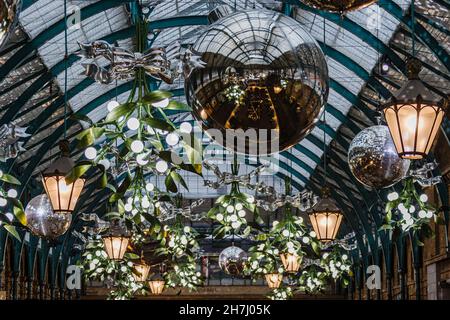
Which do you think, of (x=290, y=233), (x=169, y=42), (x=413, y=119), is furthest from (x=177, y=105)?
(x=169, y=42)

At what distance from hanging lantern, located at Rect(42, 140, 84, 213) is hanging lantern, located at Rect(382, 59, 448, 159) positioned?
1963mm

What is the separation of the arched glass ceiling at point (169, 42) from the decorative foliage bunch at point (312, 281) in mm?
3511

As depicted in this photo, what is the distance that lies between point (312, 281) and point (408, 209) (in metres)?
9.46

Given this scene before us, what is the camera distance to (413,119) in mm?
3959

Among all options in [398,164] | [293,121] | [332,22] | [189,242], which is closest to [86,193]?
[332,22]

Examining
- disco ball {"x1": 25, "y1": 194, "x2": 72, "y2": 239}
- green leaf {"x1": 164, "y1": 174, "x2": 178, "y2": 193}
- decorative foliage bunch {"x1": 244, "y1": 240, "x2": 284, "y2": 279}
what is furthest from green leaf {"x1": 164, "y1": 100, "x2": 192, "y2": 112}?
decorative foliage bunch {"x1": 244, "y1": 240, "x2": 284, "y2": 279}

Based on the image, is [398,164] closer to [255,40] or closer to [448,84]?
[255,40]

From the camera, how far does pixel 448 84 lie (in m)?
20.0

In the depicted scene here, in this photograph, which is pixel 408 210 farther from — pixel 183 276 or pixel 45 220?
pixel 183 276

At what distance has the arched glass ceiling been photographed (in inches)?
752

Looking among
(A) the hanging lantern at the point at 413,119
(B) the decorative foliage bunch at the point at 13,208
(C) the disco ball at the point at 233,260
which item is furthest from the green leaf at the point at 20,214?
(C) the disco ball at the point at 233,260

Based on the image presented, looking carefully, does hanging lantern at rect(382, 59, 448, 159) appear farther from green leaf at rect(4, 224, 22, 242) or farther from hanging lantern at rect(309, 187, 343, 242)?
hanging lantern at rect(309, 187, 343, 242)

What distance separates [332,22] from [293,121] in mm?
19224
